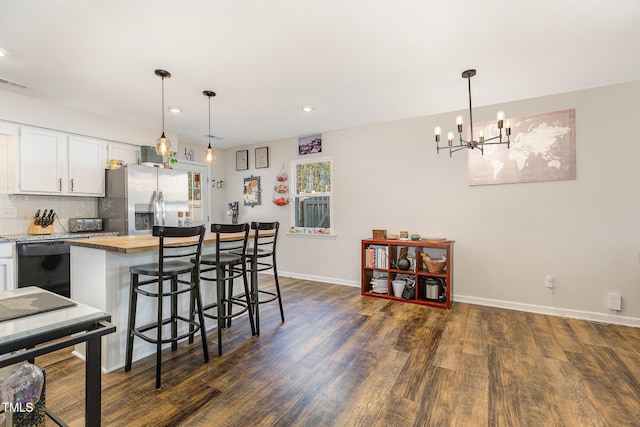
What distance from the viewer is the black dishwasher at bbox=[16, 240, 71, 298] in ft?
10.2

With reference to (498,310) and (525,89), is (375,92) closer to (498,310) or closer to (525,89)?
(525,89)

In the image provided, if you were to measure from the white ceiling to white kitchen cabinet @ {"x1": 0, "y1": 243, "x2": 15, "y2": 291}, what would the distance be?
5.41 ft

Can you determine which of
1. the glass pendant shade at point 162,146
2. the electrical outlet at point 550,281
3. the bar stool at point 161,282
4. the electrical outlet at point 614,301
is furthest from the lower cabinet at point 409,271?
the glass pendant shade at point 162,146

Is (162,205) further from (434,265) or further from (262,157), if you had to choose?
(434,265)

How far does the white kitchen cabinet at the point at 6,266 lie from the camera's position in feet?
9.85

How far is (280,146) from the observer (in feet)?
17.6

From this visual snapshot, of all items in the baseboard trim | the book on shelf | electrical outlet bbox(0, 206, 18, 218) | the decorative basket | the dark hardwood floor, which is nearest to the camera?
the dark hardwood floor

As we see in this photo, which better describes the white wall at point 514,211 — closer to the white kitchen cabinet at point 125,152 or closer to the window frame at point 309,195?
the window frame at point 309,195

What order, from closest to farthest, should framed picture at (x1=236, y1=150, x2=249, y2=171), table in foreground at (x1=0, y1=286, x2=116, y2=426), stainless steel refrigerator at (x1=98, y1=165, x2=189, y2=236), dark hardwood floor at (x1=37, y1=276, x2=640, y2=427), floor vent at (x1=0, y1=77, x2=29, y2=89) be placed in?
table in foreground at (x1=0, y1=286, x2=116, y2=426) → dark hardwood floor at (x1=37, y1=276, x2=640, y2=427) → floor vent at (x1=0, y1=77, x2=29, y2=89) → stainless steel refrigerator at (x1=98, y1=165, x2=189, y2=236) → framed picture at (x1=236, y1=150, x2=249, y2=171)

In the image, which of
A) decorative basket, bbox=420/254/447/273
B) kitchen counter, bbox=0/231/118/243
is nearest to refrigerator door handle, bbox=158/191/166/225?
kitchen counter, bbox=0/231/118/243

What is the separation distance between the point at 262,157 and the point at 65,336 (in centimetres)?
480

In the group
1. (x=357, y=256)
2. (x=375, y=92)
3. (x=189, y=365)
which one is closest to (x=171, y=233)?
(x=189, y=365)

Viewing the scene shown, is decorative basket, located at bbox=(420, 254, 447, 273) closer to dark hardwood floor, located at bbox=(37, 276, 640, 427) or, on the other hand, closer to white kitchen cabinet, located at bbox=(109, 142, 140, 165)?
dark hardwood floor, located at bbox=(37, 276, 640, 427)

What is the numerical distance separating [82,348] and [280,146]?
3916 millimetres
